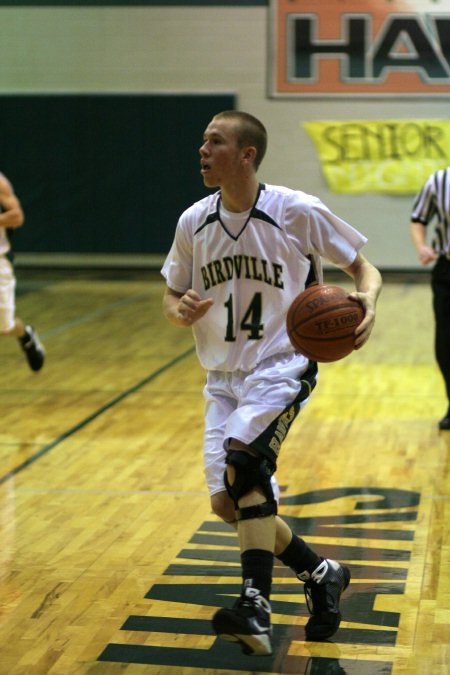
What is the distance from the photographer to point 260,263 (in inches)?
154

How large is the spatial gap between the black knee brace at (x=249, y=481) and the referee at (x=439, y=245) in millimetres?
3591

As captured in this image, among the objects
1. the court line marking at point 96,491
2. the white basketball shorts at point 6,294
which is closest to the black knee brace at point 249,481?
the court line marking at point 96,491

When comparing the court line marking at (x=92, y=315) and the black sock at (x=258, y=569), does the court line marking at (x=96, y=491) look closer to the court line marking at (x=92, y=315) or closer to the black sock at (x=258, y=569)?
the black sock at (x=258, y=569)

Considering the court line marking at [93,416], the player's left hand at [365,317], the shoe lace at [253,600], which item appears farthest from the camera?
the court line marking at [93,416]

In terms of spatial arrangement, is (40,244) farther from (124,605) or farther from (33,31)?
(124,605)

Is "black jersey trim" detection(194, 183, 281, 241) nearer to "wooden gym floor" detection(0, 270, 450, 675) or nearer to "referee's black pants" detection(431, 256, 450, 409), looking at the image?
"wooden gym floor" detection(0, 270, 450, 675)

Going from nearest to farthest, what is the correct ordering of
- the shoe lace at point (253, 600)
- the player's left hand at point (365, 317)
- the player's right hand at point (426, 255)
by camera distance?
the shoe lace at point (253, 600) → the player's left hand at point (365, 317) → the player's right hand at point (426, 255)

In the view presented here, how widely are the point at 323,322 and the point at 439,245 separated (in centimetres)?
359

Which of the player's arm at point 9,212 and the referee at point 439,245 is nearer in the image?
the referee at point 439,245

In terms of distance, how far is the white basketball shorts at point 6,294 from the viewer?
814 cm

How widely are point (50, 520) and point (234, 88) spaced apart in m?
11.1

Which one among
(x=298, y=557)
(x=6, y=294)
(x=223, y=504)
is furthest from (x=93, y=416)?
(x=223, y=504)

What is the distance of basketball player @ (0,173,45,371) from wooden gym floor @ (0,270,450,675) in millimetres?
365

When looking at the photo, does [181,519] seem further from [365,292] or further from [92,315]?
[92,315]
